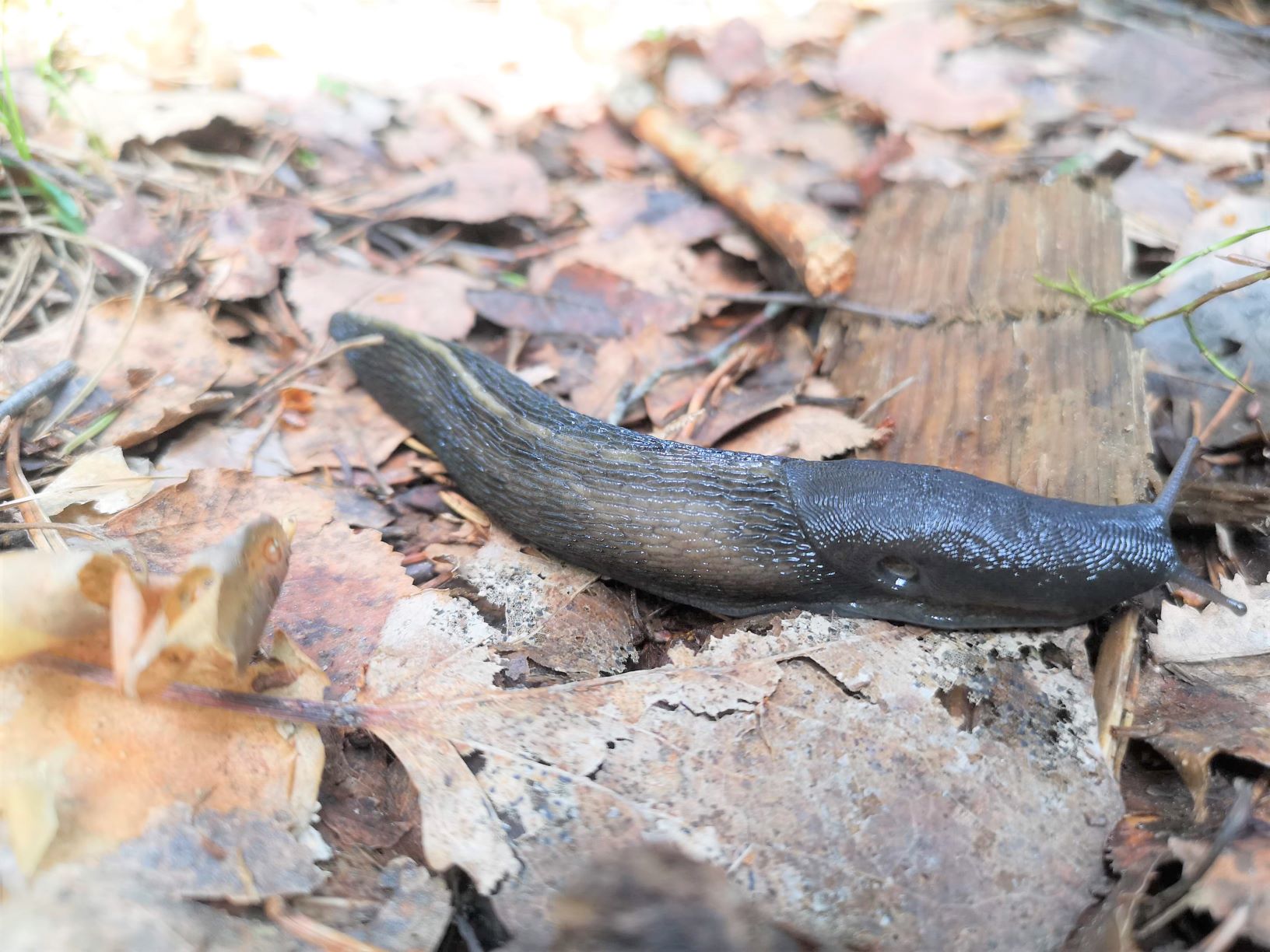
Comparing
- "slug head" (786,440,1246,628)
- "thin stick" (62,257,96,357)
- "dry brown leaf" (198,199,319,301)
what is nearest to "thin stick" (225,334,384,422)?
"dry brown leaf" (198,199,319,301)

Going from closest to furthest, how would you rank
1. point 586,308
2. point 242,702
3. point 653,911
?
point 653,911 → point 242,702 → point 586,308

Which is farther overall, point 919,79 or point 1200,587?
point 919,79

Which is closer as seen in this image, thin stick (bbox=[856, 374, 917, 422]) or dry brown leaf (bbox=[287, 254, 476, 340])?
thin stick (bbox=[856, 374, 917, 422])

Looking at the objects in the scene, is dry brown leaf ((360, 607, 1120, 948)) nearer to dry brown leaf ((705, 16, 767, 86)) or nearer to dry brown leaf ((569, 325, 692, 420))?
dry brown leaf ((569, 325, 692, 420))

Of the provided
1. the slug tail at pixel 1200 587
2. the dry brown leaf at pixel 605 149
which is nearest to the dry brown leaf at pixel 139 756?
the slug tail at pixel 1200 587

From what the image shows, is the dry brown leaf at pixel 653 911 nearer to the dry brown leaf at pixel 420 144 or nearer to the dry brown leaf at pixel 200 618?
the dry brown leaf at pixel 200 618

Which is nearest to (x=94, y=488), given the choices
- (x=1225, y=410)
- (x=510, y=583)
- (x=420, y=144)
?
(x=510, y=583)

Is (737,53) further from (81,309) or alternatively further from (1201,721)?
(1201,721)
